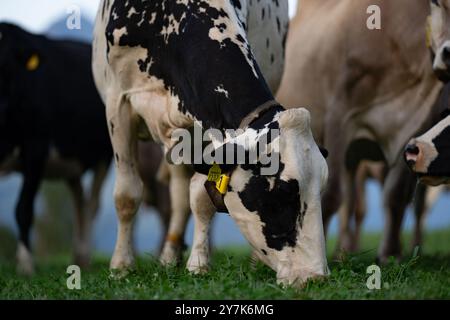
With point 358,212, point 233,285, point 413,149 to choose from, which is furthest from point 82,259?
point 233,285

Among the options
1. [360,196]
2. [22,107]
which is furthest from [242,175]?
[360,196]

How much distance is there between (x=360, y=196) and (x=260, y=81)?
6.84m

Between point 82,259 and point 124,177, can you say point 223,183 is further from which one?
point 82,259

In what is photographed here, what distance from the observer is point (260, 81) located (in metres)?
5.44

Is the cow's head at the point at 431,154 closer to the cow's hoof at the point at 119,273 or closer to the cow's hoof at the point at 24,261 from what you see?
the cow's hoof at the point at 119,273

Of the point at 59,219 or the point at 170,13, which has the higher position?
the point at 170,13

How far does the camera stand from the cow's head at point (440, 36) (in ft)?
22.6

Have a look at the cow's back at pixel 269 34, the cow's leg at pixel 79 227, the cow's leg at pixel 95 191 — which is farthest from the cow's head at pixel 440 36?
the cow's leg at pixel 95 191

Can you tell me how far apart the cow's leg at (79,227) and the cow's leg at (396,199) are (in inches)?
146

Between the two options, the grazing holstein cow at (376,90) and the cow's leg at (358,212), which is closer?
the grazing holstein cow at (376,90)

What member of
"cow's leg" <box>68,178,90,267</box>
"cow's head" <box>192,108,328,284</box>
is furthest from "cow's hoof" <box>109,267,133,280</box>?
"cow's leg" <box>68,178,90,267</box>

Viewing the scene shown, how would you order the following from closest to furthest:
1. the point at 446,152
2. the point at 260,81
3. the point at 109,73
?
the point at 260,81 → the point at 446,152 → the point at 109,73

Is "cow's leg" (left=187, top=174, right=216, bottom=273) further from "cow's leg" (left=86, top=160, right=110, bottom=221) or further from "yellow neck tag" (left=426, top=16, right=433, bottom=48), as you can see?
"cow's leg" (left=86, top=160, right=110, bottom=221)
